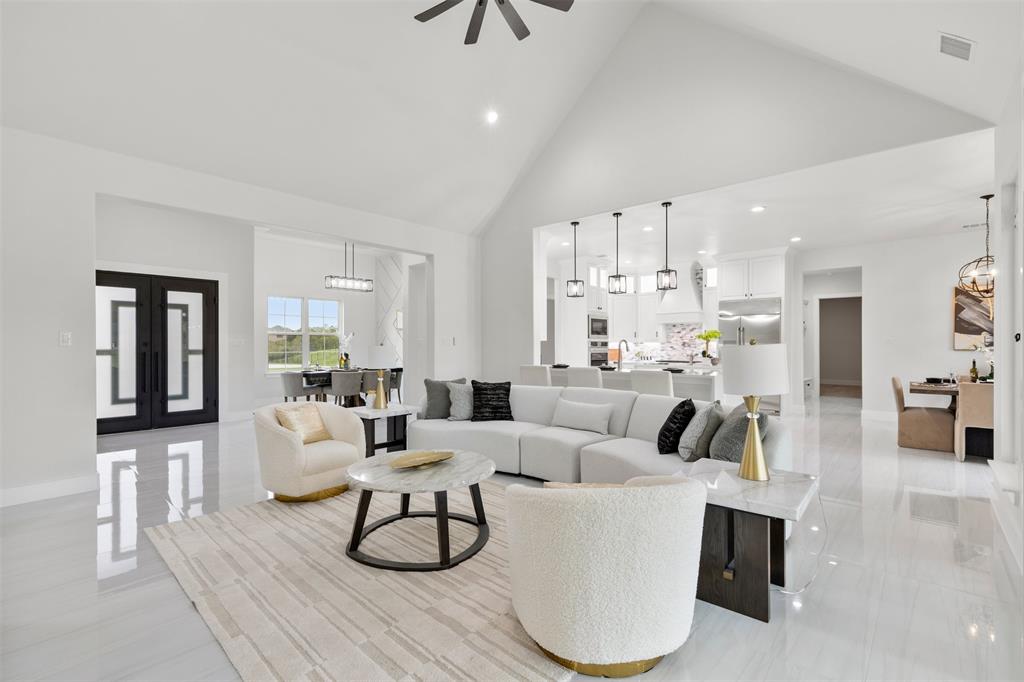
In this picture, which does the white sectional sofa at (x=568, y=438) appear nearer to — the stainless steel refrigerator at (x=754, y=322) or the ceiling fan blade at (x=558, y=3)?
the ceiling fan blade at (x=558, y=3)

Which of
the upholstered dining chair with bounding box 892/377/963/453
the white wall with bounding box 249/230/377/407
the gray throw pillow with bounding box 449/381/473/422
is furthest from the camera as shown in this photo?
the white wall with bounding box 249/230/377/407

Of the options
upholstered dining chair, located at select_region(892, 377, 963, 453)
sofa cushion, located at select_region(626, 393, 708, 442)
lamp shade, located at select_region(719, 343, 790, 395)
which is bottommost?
upholstered dining chair, located at select_region(892, 377, 963, 453)

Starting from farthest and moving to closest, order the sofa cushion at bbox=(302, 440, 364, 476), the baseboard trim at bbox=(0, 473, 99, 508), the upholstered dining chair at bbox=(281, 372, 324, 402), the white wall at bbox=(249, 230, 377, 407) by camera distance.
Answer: the white wall at bbox=(249, 230, 377, 407) < the upholstered dining chair at bbox=(281, 372, 324, 402) < the baseboard trim at bbox=(0, 473, 99, 508) < the sofa cushion at bbox=(302, 440, 364, 476)

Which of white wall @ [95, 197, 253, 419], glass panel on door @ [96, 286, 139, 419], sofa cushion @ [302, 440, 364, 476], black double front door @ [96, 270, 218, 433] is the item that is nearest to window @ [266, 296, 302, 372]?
white wall @ [95, 197, 253, 419]

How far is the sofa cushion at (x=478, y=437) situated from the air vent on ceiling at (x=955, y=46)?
3.86 m

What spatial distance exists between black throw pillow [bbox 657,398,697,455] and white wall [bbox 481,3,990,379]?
2.70 meters

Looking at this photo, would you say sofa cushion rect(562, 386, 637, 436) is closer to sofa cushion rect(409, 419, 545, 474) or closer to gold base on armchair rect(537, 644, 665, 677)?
sofa cushion rect(409, 419, 545, 474)

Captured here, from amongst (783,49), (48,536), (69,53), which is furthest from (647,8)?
(48,536)

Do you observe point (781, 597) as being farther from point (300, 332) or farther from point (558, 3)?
point (300, 332)

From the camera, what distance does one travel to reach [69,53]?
3.50 meters

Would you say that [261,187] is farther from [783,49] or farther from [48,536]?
[783,49]

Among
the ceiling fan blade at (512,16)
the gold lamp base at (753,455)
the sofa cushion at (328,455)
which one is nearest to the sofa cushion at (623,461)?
the gold lamp base at (753,455)

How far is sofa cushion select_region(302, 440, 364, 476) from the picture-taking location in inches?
→ 142

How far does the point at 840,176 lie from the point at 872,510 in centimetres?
314
